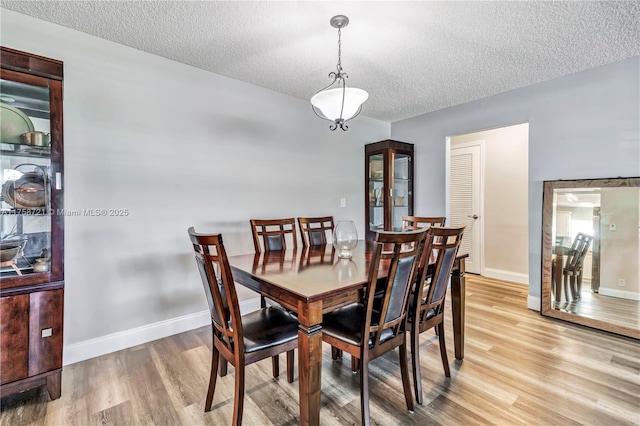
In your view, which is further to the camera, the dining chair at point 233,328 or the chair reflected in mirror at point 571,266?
the chair reflected in mirror at point 571,266

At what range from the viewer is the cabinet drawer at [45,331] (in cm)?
164

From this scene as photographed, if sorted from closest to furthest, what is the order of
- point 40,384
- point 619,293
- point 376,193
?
point 40,384, point 619,293, point 376,193

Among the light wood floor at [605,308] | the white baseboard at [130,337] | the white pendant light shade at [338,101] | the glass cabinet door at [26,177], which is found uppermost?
the white pendant light shade at [338,101]

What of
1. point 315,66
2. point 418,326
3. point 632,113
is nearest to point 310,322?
point 418,326

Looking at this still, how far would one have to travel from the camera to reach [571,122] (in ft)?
9.45

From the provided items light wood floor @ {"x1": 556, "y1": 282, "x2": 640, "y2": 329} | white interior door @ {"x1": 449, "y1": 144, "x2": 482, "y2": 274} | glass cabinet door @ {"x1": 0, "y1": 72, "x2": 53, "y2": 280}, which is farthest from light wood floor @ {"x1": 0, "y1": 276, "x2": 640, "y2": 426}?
white interior door @ {"x1": 449, "y1": 144, "x2": 482, "y2": 274}

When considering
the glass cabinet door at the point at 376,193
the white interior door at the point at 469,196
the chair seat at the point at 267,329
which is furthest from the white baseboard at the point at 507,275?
the chair seat at the point at 267,329

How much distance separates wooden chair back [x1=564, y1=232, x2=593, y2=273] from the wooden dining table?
1757 mm

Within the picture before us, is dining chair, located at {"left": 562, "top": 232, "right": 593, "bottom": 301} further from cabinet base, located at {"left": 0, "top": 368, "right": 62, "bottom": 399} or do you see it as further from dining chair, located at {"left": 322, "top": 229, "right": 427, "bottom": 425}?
cabinet base, located at {"left": 0, "top": 368, "right": 62, "bottom": 399}

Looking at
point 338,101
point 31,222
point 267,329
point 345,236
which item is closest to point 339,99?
point 338,101

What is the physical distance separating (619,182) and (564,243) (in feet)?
2.36

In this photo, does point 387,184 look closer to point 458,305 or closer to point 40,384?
point 458,305

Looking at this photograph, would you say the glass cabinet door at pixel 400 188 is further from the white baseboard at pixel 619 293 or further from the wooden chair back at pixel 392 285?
the wooden chair back at pixel 392 285

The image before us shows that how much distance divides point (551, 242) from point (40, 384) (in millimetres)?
4295
